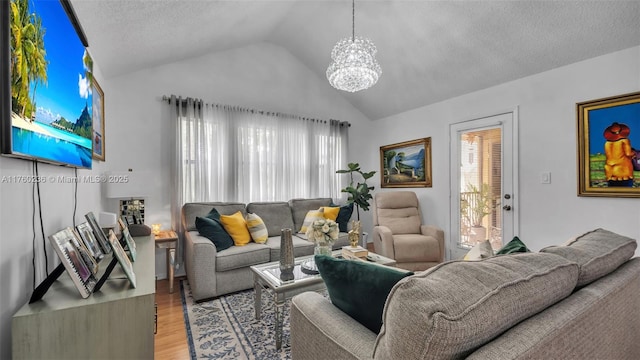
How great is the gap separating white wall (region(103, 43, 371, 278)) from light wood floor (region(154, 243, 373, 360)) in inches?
28.3

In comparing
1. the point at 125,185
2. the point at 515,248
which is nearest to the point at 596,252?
the point at 515,248

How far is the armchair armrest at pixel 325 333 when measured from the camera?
933 mm

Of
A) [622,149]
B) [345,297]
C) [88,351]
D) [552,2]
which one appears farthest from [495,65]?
[88,351]

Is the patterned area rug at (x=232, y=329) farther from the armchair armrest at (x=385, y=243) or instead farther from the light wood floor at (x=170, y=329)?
the armchair armrest at (x=385, y=243)

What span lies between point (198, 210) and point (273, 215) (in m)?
0.94

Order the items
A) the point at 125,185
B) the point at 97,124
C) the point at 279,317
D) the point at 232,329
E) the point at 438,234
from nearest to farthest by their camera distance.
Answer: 1. the point at 279,317
2. the point at 232,329
3. the point at 97,124
4. the point at 125,185
5. the point at 438,234

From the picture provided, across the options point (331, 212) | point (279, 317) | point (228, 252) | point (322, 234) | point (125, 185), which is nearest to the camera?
point (279, 317)

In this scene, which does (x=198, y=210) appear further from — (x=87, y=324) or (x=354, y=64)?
(x=354, y=64)

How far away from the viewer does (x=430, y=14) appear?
2.90 meters

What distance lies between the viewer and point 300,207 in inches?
159

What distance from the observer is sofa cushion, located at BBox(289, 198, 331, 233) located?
155 inches

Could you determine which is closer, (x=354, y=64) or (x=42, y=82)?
(x=42, y=82)

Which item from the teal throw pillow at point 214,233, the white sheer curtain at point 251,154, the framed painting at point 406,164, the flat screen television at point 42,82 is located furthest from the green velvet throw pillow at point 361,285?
the framed painting at point 406,164

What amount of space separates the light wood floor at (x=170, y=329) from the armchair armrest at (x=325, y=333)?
111 cm
